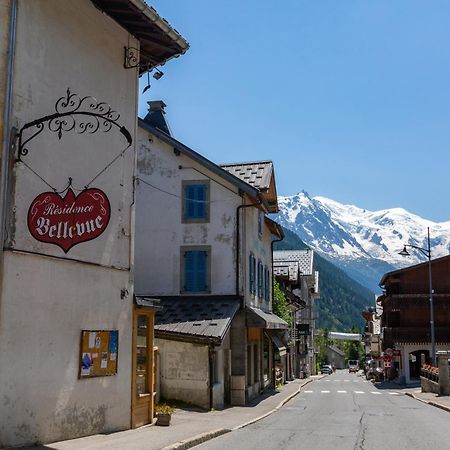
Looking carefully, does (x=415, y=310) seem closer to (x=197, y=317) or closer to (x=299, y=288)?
(x=299, y=288)

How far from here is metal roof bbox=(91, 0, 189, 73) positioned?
1453 cm

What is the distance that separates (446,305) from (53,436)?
43.8 metres

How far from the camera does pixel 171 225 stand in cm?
2670

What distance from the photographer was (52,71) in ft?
43.1

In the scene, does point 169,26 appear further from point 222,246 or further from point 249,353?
point 249,353

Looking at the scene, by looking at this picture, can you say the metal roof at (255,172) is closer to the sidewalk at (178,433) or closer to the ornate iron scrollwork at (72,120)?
the sidewalk at (178,433)

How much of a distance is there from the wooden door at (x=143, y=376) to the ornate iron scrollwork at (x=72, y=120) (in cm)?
469

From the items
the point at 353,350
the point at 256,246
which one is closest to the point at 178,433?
the point at 256,246

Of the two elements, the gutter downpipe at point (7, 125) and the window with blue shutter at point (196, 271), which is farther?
the window with blue shutter at point (196, 271)

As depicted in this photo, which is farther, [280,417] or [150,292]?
[150,292]

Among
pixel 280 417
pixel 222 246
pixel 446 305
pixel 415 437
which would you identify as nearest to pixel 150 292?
pixel 222 246

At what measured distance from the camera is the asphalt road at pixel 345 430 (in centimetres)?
1421

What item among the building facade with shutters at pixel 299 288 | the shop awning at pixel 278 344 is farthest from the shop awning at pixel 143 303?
the building facade with shutters at pixel 299 288

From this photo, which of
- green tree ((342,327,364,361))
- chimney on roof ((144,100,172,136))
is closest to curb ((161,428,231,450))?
chimney on roof ((144,100,172,136))
